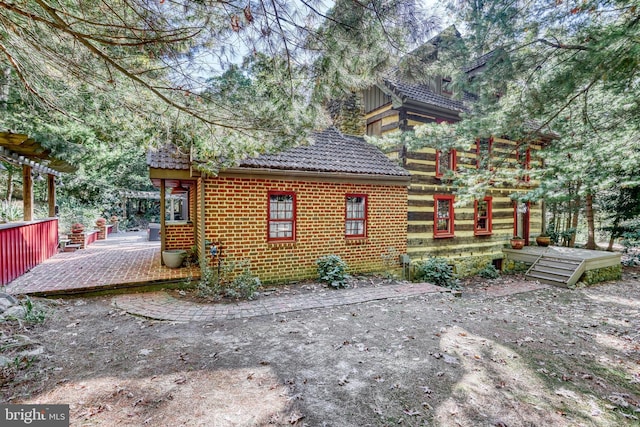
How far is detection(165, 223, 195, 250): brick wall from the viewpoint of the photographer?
29.8 ft

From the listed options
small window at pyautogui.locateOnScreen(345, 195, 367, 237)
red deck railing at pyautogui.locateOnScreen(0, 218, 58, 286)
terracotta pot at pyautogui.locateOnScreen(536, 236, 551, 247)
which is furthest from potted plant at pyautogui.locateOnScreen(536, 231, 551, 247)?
red deck railing at pyautogui.locateOnScreen(0, 218, 58, 286)

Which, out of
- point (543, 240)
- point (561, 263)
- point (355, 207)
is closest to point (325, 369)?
point (355, 207)

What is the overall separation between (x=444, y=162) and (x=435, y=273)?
4.41 metres

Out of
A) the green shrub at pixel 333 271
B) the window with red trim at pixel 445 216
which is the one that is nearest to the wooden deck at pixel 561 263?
the window with red trim at pixel 445 216

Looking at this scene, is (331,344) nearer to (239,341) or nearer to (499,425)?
(239,341)

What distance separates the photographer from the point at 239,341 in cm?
437

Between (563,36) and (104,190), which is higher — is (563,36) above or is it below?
above

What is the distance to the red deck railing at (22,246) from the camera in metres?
6.44

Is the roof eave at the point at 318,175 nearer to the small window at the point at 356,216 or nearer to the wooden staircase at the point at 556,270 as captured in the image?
the small window at the point at 356,216

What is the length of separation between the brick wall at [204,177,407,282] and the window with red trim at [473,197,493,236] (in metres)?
4.12

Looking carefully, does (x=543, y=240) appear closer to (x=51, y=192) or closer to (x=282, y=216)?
(x=282, y=216)

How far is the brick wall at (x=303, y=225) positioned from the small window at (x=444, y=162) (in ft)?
7.06

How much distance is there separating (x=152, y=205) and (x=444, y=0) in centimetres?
2717

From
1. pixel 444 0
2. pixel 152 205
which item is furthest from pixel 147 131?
pixel 152 205
